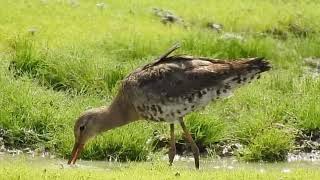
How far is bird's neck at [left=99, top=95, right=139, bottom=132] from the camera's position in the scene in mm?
13797

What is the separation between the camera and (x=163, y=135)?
17.0m

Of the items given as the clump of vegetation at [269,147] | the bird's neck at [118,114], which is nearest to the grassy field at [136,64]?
the clump of vegetation at [269,147]

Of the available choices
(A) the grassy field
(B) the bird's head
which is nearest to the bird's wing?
(B) the bird's head

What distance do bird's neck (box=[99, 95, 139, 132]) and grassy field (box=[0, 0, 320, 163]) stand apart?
179 cm

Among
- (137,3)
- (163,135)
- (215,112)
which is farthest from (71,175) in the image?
(137,3)

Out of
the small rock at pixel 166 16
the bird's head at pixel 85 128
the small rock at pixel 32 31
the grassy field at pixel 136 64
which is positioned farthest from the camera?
the small rock at pixel 166 16

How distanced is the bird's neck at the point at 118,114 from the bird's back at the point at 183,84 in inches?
10.0

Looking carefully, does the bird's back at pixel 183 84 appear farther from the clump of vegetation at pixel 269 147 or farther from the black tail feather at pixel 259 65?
the clump of vegetation at pixel 269 147

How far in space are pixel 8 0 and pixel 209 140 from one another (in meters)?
8.19

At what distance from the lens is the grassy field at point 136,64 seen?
16656 millimetres

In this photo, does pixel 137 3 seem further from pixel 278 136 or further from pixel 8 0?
pixel 278 136

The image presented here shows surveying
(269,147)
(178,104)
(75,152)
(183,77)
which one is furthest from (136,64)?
(178,104)

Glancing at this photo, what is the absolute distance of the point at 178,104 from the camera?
43.6 feet

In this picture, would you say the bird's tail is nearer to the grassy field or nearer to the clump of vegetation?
the grassy field
